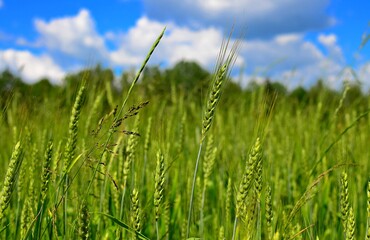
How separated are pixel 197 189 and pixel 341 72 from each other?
189 cm

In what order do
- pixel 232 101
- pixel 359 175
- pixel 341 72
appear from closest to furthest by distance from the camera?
pixel 359 175 < pixel 341 72 < pixel 232 101

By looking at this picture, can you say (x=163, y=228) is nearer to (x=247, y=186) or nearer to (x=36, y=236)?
(x=36, y=236)

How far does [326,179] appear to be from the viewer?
110 inches

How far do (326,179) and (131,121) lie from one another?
147cm

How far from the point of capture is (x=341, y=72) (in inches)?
133

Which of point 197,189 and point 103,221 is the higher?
point 197,189

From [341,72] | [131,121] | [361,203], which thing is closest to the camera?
[131,121]

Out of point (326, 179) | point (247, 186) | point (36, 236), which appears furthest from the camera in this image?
point (326, 179)

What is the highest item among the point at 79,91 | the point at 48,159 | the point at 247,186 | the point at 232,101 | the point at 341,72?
the point at 232,101

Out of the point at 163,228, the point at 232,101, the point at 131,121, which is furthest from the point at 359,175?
the point at 232,101

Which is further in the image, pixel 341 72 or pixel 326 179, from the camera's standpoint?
pixel 341 72

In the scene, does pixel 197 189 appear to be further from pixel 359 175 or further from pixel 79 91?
pixel 359 175

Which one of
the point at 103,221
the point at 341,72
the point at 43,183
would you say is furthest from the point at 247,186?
the point at 341,72

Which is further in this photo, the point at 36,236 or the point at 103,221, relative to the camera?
the point at 103,221
